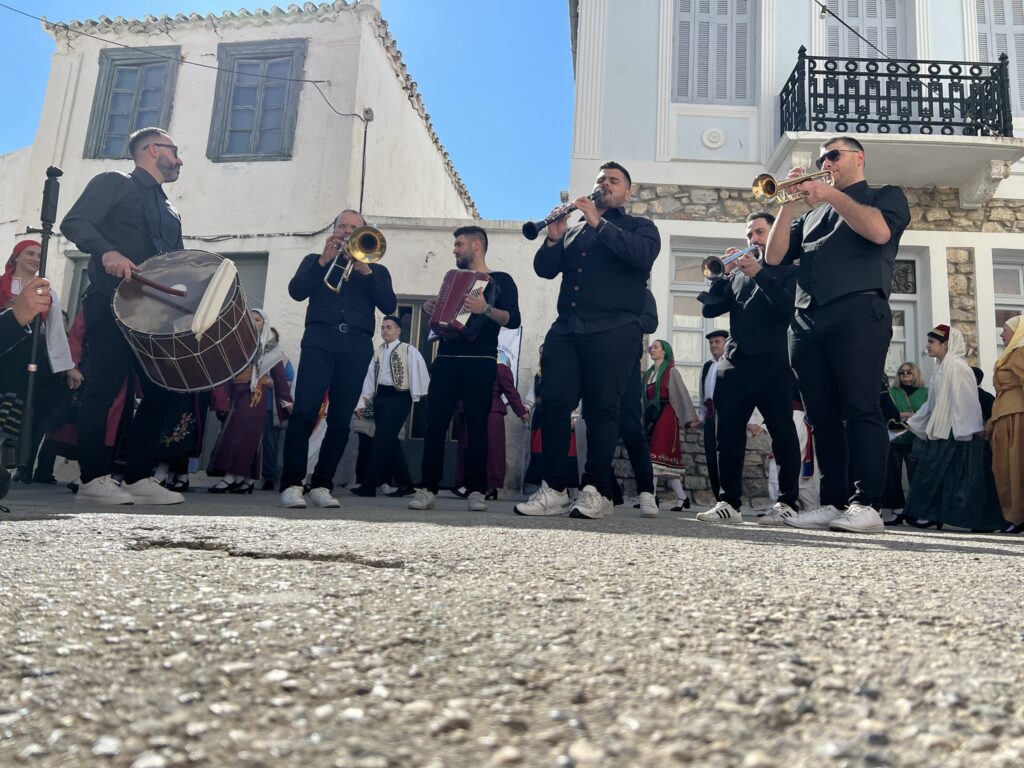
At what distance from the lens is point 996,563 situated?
6.77 feet

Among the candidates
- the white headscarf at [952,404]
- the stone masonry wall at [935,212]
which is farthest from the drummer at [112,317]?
the stone masonry wall at [935,212]

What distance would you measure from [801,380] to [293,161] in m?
8.75

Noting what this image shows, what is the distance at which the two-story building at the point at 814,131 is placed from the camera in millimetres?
9000

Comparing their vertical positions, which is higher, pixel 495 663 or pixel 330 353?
pixel 330 353

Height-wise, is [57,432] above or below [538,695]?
above

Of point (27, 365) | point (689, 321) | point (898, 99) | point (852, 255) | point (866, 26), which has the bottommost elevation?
point (27, 365)

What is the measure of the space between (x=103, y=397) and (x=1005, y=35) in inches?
453

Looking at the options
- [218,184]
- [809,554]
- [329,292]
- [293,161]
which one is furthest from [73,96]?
[809,554]

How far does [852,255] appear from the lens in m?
3.52

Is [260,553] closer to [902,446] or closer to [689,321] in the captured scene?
[902,446]

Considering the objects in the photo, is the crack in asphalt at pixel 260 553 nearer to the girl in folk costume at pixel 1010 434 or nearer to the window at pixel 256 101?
the girl in folk costume at pixel 1010 434

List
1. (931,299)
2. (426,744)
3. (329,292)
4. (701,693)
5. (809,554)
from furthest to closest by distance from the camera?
→ (931,299) → (329,292) → (809,554) → (701,693) → (426,744)

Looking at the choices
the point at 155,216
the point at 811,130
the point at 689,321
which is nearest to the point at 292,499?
the point at 155,216

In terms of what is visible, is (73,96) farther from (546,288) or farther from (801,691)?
(801,691)
